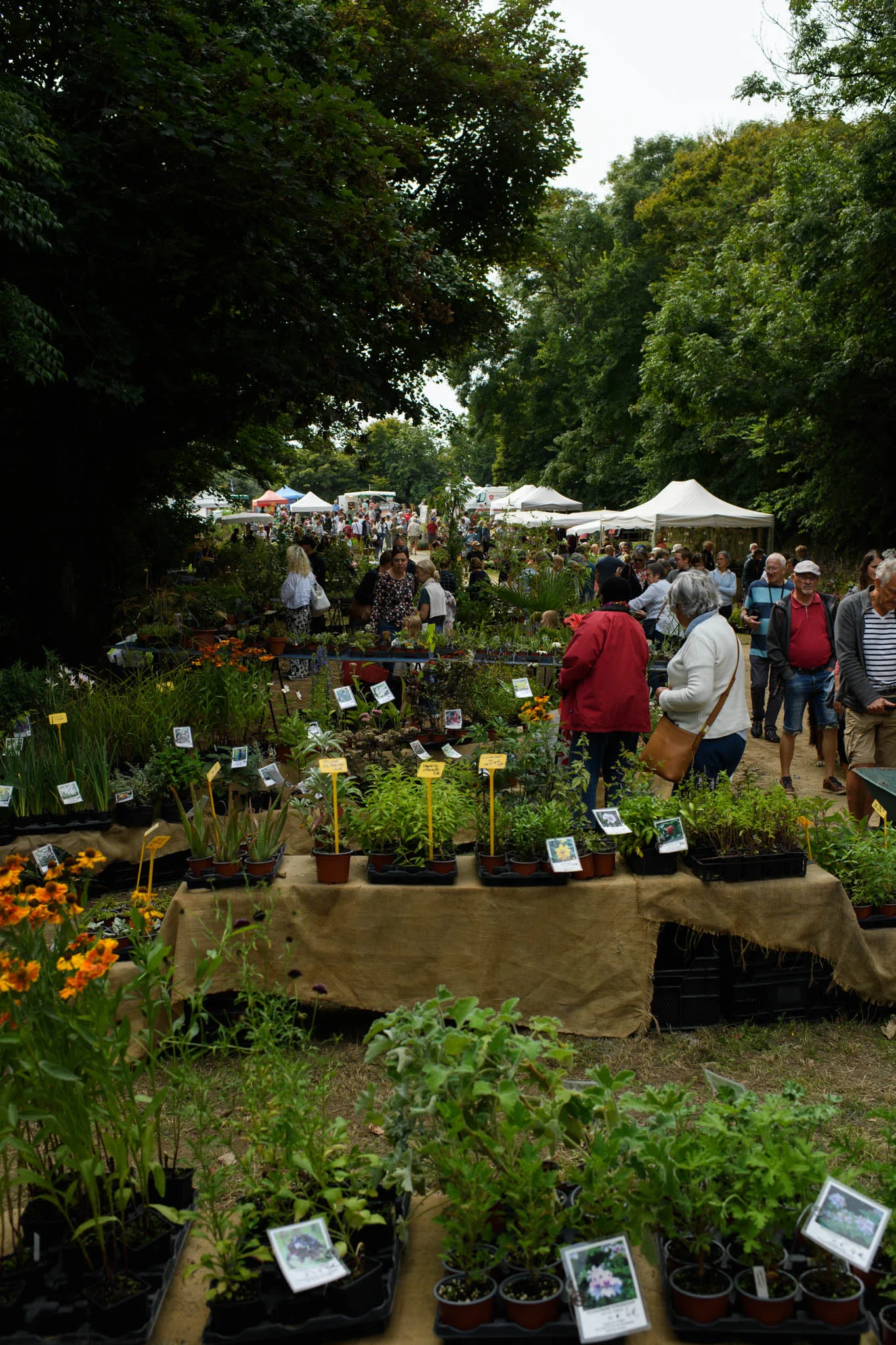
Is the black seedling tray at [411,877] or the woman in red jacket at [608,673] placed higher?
the woman in red jacket at [608,673]

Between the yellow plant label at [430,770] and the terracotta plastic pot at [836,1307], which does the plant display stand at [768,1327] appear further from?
the yellow plant label at [430,770]

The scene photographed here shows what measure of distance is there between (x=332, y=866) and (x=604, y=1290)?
2.07 meters

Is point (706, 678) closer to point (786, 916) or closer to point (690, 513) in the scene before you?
point (786, 916)

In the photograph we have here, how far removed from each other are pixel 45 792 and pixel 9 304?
334 centimetres

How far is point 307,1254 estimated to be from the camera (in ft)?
6.91

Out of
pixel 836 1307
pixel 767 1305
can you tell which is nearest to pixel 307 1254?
pixel 767 1305

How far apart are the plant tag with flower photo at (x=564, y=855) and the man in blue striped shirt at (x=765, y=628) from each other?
4.93 meters

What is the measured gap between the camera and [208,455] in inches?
591

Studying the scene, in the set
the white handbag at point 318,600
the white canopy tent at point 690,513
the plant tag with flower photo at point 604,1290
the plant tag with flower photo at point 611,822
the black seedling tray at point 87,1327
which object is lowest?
the black seedling tray at point 87,1327

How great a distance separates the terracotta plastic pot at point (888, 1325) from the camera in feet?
6.59

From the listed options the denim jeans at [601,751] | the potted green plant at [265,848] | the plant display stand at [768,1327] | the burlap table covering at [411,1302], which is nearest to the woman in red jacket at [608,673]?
the denim jeans at [601,751]

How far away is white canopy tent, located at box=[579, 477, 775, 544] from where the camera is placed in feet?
57.8

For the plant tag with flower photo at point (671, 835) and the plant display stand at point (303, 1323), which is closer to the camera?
the plant display stand at point (303, 1323)

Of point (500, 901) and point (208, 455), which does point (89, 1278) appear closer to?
point (500, 901)
